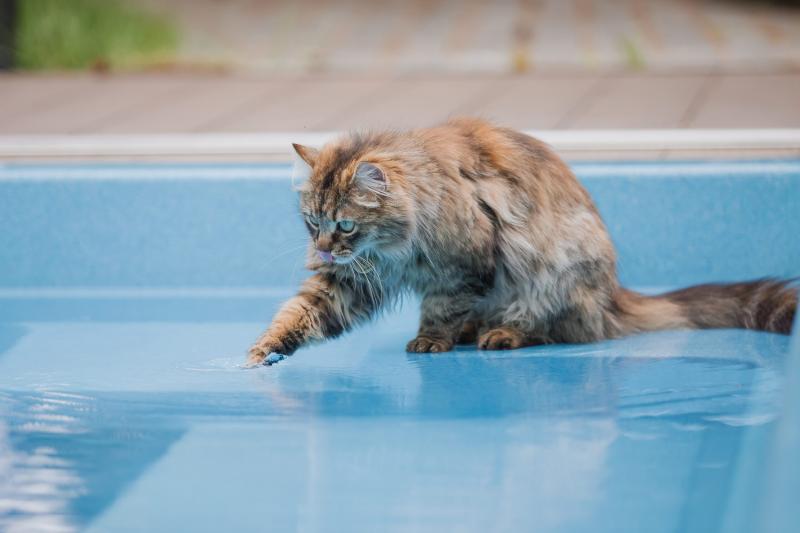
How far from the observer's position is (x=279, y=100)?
5.09m

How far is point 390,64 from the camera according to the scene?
5.96 meters

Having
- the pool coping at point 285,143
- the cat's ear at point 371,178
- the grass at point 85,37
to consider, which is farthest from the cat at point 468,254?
the grass at point 85,37

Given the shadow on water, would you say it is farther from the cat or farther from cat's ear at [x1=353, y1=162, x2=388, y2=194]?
cat's ear at [x1=353, y1=162, x2=388, y2=194]

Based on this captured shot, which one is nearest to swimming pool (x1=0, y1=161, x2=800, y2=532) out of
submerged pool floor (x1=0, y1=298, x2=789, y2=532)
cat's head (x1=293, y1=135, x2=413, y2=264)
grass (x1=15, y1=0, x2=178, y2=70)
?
submerged pool floor (x1=0, y1=298, x2=789, y2=532)

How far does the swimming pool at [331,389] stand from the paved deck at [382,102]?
1.75ft

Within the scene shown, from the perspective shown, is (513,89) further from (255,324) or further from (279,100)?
(255,324)

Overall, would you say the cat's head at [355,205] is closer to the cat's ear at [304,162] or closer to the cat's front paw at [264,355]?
the cat's ear at [304,162]

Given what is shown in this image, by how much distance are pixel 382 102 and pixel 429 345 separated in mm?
1980

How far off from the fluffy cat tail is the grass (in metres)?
3.59

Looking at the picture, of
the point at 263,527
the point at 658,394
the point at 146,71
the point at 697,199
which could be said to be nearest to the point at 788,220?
the point at 697,199

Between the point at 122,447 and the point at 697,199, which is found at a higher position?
the point at 697,199

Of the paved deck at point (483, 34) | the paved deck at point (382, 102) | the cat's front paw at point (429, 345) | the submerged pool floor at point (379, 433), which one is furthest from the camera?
the paved deck at point (483, 34)

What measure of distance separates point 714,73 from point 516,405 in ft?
10.1

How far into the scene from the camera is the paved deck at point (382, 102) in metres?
4.48
